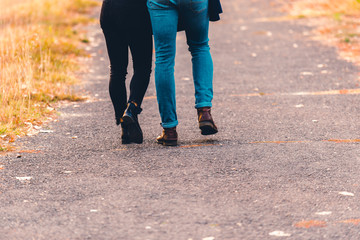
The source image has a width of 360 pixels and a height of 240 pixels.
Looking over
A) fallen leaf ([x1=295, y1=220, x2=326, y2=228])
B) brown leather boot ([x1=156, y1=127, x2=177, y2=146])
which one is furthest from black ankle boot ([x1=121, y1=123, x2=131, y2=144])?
fallen leaf ([x1=295, y1=220, x2=326, y2=228])

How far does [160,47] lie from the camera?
4.54 m

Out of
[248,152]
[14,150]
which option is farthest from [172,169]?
[14,150]

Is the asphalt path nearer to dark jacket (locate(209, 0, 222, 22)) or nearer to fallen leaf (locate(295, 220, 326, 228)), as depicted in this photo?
A: fallen leaf (locate(295, 220, 326, 228))

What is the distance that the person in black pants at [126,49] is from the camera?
4.58 metres

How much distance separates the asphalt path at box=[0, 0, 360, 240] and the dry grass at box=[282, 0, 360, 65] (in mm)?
2806

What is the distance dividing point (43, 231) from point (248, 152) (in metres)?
1.90

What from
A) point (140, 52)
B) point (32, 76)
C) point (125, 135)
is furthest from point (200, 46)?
point (32, 76)

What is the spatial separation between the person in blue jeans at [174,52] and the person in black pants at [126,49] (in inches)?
7.2

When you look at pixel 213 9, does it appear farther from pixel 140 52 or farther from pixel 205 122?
pixel 205 122

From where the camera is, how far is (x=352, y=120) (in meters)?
5.58

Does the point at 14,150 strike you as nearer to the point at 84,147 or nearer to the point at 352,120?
the point at 84,147

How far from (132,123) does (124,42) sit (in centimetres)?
63

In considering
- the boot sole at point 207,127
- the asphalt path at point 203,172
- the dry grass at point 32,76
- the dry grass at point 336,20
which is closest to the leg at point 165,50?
the boot sole at point 207,127

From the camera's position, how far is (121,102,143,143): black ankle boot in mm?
4715
